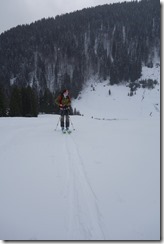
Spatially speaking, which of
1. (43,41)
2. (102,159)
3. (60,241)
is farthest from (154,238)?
(43,41)

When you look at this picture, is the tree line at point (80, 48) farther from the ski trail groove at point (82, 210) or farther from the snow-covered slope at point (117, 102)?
the ski trail groove at point (82, 210)

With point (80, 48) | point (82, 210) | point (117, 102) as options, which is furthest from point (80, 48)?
point (82, 210)

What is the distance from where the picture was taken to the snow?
15.0 feet

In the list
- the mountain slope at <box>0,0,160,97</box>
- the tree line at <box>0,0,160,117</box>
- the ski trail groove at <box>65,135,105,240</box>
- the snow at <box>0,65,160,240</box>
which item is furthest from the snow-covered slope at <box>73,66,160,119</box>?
the ski trail groove at <box>65,135,105,240</box>

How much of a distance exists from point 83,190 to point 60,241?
5.44 ft

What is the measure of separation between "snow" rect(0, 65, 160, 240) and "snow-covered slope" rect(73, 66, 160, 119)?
77.7m

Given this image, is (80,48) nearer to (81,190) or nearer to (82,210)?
(81,190)

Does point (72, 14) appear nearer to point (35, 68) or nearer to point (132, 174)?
point (35, 68)

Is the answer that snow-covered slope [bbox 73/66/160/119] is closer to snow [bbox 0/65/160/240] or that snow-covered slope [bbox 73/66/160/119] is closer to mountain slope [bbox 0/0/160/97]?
mountain slope [bbox 0/0/160/97]

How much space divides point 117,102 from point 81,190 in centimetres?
9957

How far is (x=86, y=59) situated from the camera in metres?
146

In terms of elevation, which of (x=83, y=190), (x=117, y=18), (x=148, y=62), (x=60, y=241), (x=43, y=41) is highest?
(x=117, y=18)

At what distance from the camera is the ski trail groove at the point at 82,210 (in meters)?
4.45

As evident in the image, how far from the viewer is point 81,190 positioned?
5863 millimetres
